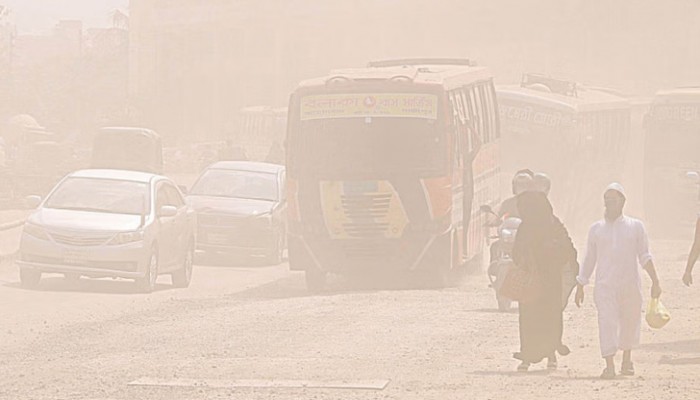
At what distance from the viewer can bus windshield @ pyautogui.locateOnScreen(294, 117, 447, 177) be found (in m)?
24.1

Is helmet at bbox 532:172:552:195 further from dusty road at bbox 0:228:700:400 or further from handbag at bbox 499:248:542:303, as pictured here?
handbag at bbox 499:248:542:303

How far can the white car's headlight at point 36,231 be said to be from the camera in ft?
73.2

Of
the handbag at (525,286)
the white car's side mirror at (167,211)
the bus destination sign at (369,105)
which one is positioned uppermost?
the bus destination sign at (369,105)

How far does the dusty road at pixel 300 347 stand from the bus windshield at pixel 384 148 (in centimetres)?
202

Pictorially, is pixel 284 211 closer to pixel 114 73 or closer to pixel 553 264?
pixel 553 264

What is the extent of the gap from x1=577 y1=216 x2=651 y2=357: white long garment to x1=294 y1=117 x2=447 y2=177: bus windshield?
410 inches

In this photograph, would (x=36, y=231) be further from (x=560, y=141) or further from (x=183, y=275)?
(x=560, y=141)

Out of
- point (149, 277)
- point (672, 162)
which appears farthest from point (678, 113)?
point (149, 277)

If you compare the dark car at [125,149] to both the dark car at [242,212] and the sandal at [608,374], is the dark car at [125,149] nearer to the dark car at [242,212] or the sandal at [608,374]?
the dark car at [242,212]

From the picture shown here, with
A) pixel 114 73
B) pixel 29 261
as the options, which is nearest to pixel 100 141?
pixel 29 261

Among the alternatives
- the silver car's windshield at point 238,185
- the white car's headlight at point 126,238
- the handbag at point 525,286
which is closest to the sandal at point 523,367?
the handbag at point 525,286

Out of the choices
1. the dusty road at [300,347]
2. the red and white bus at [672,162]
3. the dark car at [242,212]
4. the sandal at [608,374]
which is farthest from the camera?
the red and white bus at [672,162]

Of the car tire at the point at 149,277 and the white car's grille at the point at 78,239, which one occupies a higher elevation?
the white car's grille at the point at 78,239

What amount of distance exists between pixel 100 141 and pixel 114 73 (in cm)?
5753
